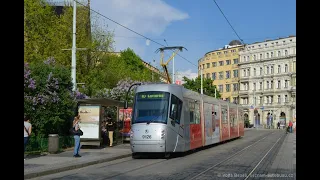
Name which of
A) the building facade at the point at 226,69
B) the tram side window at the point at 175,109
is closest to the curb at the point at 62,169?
the tram side window at the point at 175,109

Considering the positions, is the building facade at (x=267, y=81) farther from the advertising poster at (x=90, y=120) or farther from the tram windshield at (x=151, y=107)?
the tram windshield at (x=151, y=107)

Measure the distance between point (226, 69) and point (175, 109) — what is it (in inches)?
4268

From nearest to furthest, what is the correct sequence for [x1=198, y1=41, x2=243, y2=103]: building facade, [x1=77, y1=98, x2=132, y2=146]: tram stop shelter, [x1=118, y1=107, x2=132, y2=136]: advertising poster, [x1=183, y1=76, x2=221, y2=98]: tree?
[x1=77, y1=98, x2=132, y2=146]: tram stop shelter, [x1=118, y1=107, x2=132, y2=136]: advertising poster, [x1=183, y1=76, x2=221, y2=98]: tree, [x1=198, y1=41, x2=243, y2=103]: building facade

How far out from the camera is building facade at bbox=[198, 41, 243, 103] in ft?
404

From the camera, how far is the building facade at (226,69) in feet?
404

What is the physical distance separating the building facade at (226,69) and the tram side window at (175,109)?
341 ft

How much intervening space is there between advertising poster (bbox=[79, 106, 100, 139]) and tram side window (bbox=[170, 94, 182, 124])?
500cm

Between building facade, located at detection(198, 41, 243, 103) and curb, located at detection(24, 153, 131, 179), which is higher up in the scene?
building facade, located at detection(198, 41, 243, 103)

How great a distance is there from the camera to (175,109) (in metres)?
19.2

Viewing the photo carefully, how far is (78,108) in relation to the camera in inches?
901

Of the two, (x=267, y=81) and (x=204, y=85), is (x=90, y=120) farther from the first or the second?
(x=267, y=81)

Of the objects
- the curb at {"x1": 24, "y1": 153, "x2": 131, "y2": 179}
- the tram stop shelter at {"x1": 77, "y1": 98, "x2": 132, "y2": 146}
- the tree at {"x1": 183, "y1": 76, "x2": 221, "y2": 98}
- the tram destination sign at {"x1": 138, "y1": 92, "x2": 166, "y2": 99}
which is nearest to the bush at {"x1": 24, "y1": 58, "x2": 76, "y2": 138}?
the tram stop shelter at {"x1": 77, "y1": 98, "x2": 132, "y2": 146}

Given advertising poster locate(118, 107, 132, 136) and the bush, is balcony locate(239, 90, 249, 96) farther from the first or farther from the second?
the bush
